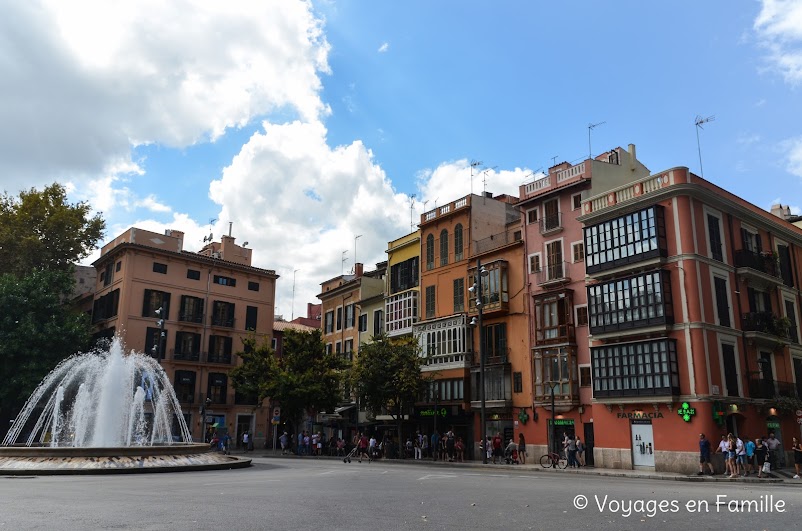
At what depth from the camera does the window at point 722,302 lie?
1249 inches

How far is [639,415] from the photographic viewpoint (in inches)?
1245

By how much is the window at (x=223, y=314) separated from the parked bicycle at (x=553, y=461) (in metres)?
32.5

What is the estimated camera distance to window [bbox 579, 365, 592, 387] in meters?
35.0

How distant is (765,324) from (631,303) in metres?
7.44

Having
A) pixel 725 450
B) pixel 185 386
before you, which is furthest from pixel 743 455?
pixel 185 386

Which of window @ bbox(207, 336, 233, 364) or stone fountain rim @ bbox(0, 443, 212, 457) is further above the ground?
window @ bbox(207, 336, 233, 364)

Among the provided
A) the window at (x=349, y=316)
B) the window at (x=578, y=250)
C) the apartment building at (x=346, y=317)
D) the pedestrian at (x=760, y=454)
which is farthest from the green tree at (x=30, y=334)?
the pedestrian at (x=760, y=454)

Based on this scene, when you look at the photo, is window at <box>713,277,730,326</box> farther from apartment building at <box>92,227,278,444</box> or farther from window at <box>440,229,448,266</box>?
apartment building at <box>92,227,278,444</box>

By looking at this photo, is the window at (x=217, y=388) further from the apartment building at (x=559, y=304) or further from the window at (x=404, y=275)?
the apartment building at (x=559, y=304)

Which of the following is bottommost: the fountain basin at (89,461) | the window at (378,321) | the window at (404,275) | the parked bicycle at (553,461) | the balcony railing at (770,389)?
the parked bicycle at (553,461)

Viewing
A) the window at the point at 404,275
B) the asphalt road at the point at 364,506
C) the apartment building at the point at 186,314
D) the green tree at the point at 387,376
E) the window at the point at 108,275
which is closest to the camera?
the asphalt road at the point at 364,506

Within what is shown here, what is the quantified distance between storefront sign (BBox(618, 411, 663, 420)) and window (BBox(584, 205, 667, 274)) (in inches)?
289

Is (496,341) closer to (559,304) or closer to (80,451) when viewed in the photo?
(559,304)

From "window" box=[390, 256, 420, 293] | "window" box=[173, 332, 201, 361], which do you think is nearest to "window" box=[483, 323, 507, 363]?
"window" box=[390, 256, 420, 293]
